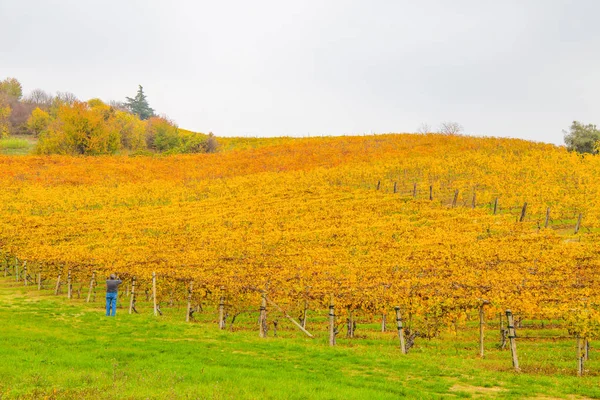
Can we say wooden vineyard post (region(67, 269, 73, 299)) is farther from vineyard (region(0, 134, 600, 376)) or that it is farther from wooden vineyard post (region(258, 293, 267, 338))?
wooden vineyard post (region(258, 293, 267, 338))

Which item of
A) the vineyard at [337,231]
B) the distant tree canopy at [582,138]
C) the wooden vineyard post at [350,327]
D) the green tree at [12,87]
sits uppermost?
the green tree at [12,87]

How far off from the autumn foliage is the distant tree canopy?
5.06m

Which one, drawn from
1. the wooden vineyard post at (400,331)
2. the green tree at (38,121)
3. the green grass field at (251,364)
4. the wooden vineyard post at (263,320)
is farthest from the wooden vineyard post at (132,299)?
the green tree at (38,121)

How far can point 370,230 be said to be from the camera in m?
43.8

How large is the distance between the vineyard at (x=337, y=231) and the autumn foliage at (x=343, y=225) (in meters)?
0.16

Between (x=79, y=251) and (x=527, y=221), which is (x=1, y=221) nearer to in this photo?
(x=79, y=251)

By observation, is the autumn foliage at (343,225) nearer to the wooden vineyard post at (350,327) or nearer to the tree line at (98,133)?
the wooden vineyard post at (350,327)

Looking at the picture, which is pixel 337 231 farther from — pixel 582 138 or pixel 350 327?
pixel 582 138

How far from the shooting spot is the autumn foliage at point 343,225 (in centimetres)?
2528

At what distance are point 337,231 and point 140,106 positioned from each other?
5800 inches

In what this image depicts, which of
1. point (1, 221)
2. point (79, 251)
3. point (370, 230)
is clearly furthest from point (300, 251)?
point (1, 221)

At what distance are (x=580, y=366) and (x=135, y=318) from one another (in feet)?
68.1

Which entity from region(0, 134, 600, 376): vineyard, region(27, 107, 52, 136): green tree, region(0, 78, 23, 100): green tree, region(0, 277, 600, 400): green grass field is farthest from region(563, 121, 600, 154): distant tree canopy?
region(0, 78, 23, 100): green tree

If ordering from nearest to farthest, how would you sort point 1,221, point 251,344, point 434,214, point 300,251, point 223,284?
point 251,344 < point 223,284 < point 300,251 < point 434,214 < point 1,221
